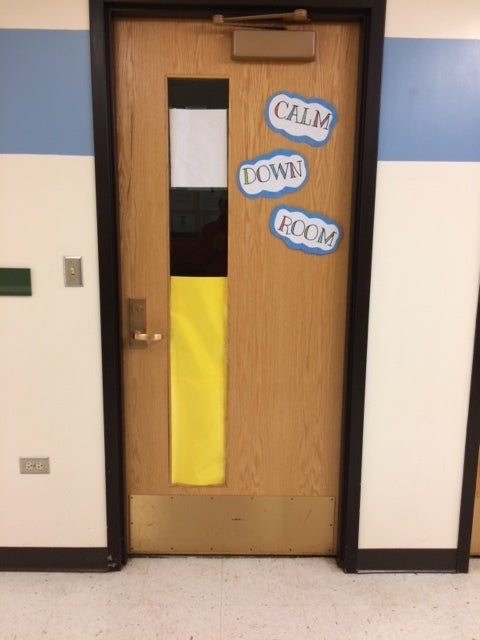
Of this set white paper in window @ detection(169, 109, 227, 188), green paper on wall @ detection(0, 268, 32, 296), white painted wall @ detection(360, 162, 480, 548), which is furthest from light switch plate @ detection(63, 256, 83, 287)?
white painted wall @ detection(360, 162, 480, 548)

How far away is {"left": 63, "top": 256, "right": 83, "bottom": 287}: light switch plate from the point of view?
190 centimetres

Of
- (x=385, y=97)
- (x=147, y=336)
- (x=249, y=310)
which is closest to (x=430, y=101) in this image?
(x=385, y=97)

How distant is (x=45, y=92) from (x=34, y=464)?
→ 4.57 feet

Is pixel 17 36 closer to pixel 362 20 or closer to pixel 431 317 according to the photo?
pixel 362 20

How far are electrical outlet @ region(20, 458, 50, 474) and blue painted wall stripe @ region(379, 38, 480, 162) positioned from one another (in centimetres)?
173

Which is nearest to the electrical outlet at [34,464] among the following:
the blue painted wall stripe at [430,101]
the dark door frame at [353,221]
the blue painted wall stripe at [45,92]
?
the dark door frame at [353,221]

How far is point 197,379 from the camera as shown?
207 centimetres

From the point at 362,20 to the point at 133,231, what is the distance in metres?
1.11

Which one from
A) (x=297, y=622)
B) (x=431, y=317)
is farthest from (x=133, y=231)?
(x=297, y=622)

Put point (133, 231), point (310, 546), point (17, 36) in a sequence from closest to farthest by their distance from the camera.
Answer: point (17, 36) → point (133, 231) → point (310, 546)

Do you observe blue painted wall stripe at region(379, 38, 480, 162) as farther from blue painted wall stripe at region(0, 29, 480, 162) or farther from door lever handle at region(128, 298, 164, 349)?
door lever handle at region(128, 298, 164, 349)

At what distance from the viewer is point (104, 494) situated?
2057 millimetres

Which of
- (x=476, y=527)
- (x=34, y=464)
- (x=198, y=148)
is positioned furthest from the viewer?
(x=476, y=527)

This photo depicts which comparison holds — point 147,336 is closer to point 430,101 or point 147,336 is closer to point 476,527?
point 430,101
